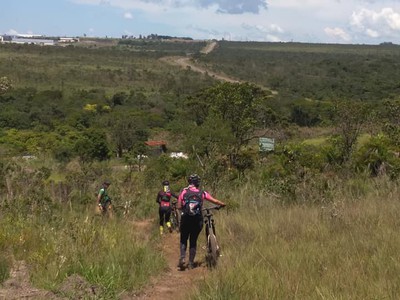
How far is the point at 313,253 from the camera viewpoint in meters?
4.97

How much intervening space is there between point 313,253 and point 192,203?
1.94 meters

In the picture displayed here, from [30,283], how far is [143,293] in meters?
1.00

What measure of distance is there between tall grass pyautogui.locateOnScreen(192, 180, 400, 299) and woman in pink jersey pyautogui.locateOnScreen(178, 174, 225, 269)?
0.40m

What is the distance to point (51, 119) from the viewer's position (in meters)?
59.5

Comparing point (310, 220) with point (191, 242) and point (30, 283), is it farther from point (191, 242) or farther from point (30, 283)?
point (30, 283)

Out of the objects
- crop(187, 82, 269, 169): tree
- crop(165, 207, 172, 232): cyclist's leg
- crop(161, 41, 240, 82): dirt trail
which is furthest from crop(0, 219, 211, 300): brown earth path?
crop(161, 41, 240, 82): dirt trail

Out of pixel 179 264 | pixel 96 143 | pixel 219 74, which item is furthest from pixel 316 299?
pixel 219 74

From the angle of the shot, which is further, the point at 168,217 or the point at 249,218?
the point at 168,217

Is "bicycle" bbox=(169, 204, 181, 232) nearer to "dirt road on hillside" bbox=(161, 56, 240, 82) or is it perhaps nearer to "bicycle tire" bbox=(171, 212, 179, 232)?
"bicycle tire" bbox=(171, 212, 179, 232)

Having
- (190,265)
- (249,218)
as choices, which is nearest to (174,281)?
(190,265)

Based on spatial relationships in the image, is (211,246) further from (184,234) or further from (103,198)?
(103,198)

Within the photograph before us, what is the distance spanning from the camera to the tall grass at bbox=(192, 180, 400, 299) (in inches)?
159

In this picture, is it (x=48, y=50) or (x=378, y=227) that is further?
(x=48, y=50)

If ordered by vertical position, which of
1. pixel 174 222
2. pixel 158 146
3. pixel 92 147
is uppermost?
pixel 174 222
